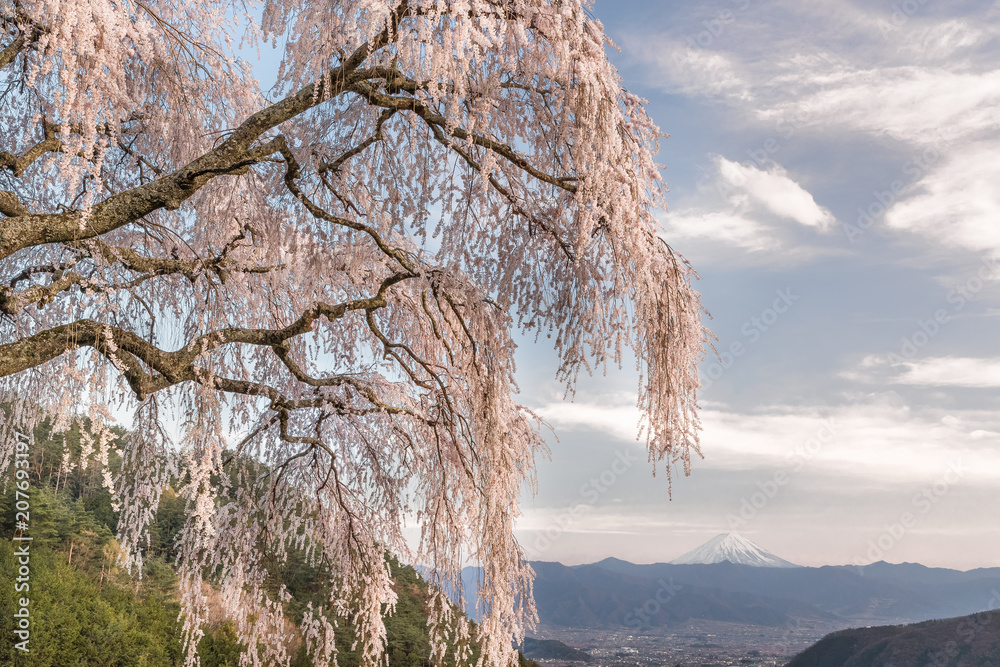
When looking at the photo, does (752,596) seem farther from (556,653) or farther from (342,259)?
(342,259)

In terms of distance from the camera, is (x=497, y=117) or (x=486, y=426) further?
(x=497, y=117)

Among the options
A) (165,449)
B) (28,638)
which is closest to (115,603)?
(28,638)

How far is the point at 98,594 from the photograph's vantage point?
8.84 meters

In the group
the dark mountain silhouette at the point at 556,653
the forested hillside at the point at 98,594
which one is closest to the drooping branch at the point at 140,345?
the forested hillside at the point at 98,594

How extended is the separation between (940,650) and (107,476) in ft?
188

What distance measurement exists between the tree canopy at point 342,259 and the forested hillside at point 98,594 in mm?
1232

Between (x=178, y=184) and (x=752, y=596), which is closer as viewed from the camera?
(x=178, y=184)

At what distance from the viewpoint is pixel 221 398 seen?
5770 millimetres

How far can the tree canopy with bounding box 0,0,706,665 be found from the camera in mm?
3660

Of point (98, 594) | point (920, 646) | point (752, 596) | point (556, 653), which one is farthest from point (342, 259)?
point (752, 596)

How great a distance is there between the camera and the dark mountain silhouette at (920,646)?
44.6 meters

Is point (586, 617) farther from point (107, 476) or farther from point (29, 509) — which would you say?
point (107, 476)

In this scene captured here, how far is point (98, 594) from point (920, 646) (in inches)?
2148

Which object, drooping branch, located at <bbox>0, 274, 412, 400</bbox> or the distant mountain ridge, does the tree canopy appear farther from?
the distant mountain ridge
